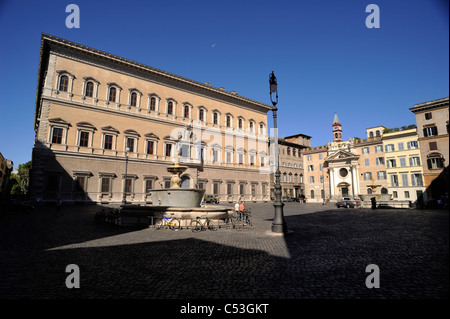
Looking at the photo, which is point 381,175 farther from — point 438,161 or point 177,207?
point 438,161

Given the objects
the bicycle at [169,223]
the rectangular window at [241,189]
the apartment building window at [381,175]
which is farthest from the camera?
the apartment building window at [381,175]

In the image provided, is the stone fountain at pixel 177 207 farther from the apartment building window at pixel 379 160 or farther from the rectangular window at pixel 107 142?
the apartment building window at pixel 379 160

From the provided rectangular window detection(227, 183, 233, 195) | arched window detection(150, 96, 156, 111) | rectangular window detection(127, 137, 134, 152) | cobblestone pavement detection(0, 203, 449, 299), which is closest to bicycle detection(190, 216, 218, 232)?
cobblestone pavement detection(0, 203, 449, 299)

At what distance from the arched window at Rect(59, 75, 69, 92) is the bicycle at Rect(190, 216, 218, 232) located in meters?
23.5

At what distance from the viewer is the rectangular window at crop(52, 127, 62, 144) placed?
972 inches

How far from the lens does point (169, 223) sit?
1115cm

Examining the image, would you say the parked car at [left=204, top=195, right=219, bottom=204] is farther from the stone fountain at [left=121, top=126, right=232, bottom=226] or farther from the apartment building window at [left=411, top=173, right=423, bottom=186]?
the apartment building window at [left=411, top=173, right=423, bottom=186]

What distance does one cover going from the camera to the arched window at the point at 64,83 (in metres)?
25.7

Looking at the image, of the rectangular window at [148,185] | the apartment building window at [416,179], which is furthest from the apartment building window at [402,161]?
the rectangular window at [148,185]

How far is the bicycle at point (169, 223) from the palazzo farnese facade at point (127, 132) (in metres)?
15.6

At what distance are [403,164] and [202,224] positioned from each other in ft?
129
